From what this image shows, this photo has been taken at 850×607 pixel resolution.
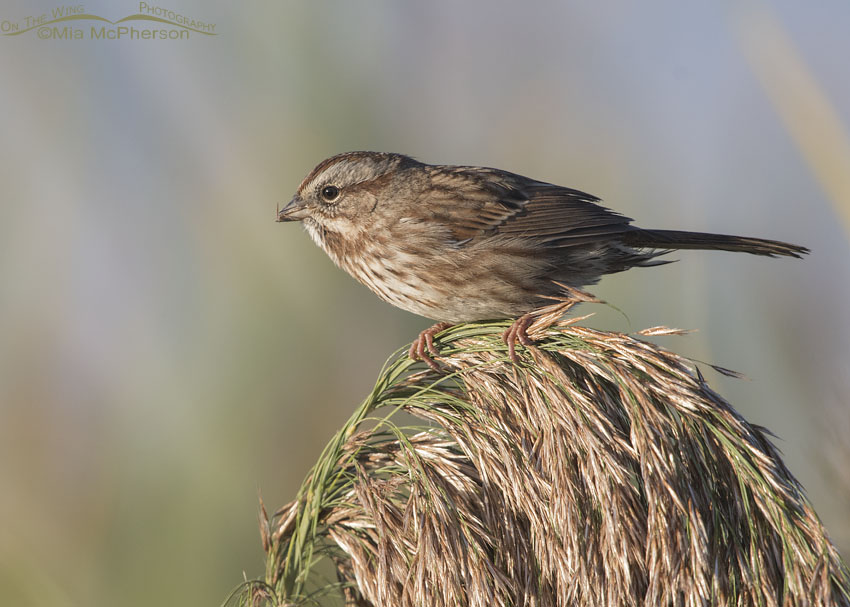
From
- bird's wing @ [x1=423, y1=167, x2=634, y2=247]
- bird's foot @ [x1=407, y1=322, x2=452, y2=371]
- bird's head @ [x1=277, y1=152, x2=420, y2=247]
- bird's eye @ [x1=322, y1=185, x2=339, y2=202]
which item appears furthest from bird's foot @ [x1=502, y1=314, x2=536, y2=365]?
bird's eye @ [x1=322, y1=185, x2=339, y2=202]

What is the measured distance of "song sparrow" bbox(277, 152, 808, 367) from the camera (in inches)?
125

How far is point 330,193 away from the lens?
359cm

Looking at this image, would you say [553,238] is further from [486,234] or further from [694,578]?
[694,578]

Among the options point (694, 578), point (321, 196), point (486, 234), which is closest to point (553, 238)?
point (486, 234)

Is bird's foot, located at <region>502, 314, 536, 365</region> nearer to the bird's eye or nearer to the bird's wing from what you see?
the bird's wing

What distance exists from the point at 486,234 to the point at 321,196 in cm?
80

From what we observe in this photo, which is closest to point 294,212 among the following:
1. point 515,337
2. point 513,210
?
point 513,210

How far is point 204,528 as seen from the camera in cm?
334

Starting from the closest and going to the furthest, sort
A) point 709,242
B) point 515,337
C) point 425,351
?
1. point 515,337
2. point 425,351
3. point 709,242

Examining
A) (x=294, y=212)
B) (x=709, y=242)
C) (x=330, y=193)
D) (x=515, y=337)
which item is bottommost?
(x=515, y=337)

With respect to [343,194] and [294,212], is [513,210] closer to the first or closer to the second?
[343,194]

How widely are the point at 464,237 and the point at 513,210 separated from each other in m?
0.27

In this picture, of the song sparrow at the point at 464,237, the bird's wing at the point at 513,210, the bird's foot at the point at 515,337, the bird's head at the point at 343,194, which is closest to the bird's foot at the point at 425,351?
the bird's foot at the point at 515,337

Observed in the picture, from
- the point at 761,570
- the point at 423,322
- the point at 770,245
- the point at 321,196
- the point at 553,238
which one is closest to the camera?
the point at 761,570
